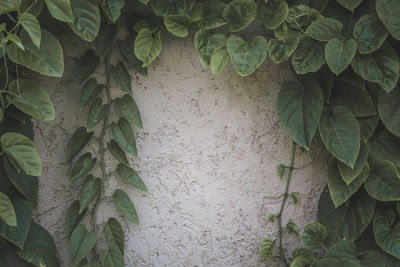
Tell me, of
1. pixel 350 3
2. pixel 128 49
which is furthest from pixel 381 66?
pixel 128 49

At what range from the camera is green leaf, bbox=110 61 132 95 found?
133 cm

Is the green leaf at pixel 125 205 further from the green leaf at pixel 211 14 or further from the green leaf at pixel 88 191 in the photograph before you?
the green leaf at pixel 211 14

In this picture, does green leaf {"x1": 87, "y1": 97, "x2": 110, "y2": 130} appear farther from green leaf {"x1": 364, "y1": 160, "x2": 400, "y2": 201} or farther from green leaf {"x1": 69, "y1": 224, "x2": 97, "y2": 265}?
green leaf {"x1": 364, "y1": 160, "x2": 400, "y2": 201}

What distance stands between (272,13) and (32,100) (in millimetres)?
705

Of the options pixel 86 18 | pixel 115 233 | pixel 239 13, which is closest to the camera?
pixel 86 18

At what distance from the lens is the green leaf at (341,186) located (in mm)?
1321

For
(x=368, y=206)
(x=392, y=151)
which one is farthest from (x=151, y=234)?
(x=392, y=151)

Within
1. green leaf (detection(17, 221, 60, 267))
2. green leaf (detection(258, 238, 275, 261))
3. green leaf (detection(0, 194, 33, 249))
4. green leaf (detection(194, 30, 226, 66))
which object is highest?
green leaf (detection(194, 30, 226, 66))

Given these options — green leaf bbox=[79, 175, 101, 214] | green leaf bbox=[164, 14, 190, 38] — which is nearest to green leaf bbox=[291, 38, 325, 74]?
green leaf bbox=[164, 14, 190, 38]

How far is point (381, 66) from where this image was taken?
4.13ft

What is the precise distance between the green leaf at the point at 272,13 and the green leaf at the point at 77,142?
62 cm

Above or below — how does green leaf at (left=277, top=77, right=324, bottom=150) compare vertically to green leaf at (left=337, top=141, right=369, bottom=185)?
above

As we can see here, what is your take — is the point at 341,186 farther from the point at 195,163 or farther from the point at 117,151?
the point at 117,151

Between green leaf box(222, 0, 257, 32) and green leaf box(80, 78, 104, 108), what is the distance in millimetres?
427
